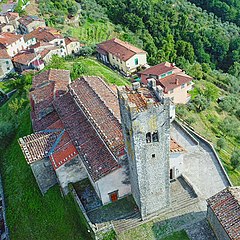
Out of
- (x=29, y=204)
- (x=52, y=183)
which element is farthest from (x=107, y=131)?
(x=29, y=204)

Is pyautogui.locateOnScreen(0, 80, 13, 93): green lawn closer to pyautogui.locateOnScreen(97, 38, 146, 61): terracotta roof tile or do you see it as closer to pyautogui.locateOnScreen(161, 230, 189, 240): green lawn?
pyautogui.locateOnScreen(97, 38, 146, 61): terracotta roof tile

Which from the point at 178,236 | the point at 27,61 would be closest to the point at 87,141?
the point at 178,236

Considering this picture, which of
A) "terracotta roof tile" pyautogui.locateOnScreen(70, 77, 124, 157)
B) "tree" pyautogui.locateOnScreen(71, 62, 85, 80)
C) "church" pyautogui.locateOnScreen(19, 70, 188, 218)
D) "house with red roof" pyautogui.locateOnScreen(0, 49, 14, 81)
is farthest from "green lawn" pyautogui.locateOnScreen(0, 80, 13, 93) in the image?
"terracotta roof tile" pyautogui.locateOnScreen(70, 77, 124, 157)

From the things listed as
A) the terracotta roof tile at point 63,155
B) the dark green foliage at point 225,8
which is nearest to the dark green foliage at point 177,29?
the dark green foliage at point 225,8

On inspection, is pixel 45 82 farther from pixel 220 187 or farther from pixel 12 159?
pixel 220 187

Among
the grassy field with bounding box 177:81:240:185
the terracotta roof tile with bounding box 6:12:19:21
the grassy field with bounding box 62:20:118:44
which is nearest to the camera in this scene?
the grassy field with bounding box 177:81:240:185

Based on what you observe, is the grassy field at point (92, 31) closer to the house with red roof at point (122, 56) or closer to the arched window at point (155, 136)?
the house with red roof at point (122, 56)
